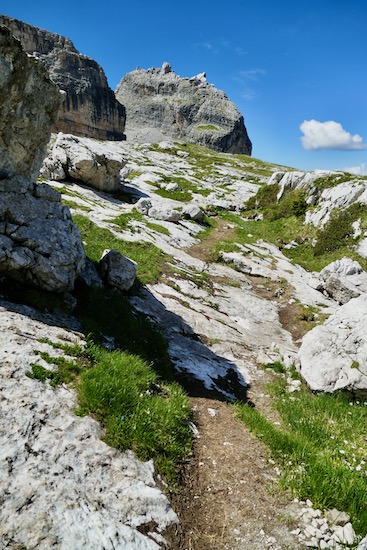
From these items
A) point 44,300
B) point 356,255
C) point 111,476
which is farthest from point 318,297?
point 111,476

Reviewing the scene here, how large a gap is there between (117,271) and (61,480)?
37.7 ft

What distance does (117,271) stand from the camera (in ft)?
55.8

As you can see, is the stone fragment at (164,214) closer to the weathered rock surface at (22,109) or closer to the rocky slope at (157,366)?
the rocky slope at (157,366)

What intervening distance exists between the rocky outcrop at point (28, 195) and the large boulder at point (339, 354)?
1043 centimetres

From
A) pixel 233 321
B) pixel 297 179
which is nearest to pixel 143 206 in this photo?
pixel 233 321

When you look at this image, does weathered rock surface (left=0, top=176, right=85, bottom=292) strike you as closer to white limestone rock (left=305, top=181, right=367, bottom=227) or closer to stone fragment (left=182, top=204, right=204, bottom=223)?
stone fragment (left=182, top=204, right=204, bottom=223)

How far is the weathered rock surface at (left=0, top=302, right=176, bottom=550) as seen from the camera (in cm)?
552

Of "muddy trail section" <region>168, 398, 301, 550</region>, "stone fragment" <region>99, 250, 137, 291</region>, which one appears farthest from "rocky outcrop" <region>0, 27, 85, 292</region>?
"muddy trail section" <region>168, 398, 301, 550</region>

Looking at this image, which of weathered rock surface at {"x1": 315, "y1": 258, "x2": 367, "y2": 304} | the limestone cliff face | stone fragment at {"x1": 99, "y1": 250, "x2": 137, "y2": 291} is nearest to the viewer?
stone fragment at {"x1": 99, "y1": 250, "x2": 137, "y2": 291}

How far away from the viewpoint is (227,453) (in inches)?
353

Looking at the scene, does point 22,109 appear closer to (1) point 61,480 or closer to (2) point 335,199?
(1) point 61,480

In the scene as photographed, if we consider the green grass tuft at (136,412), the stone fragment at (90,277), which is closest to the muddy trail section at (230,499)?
the green grass tuft at (136,412)

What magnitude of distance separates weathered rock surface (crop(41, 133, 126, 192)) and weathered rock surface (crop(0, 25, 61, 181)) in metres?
26.0

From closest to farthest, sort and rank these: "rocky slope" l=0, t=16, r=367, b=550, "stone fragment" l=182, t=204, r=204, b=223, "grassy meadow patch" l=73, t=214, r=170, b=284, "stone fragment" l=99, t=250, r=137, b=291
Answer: "rocky slope" l=0, t=16, r=367, b=550 < "stone fragment" l=99, t=250, r=137, b=291 < "grassy meadow patch" l=73, t=214, r=170, b=284 < "stone fragment" l=182, t=204, r=204, b=223
